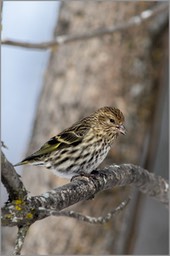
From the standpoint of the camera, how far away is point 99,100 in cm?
478

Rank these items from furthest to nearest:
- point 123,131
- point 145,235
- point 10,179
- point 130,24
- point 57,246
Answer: point 145,235, point 57,246, point 130,24, point 123,131, point 10,179

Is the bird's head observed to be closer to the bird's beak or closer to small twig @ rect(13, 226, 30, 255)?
the bird's beak

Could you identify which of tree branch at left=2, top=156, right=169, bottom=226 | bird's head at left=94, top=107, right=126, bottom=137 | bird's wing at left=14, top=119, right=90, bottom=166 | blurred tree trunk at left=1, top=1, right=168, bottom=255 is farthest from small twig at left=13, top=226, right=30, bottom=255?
blurred tree trunk at left=1, top=1, right=168, bottom=255

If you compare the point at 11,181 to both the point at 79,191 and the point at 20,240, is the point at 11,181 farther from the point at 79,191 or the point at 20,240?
the point at 79,191

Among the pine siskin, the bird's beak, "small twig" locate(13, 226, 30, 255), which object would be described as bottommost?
"small twig" locate(13, 226, 30, 255)

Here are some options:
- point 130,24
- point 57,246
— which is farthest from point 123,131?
point 57,246

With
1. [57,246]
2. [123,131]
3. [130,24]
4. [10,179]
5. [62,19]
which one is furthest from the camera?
[62,19]

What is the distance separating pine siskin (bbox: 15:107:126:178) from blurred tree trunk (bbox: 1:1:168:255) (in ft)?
5.16

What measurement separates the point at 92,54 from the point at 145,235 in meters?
2.52

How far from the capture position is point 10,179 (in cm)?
200

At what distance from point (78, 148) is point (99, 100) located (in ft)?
5.67

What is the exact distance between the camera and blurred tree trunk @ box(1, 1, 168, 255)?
4.73 metres

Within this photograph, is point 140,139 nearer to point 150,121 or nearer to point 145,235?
point 150,121

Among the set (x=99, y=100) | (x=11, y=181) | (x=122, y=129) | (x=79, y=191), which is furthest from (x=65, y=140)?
(x=99, y=100)
